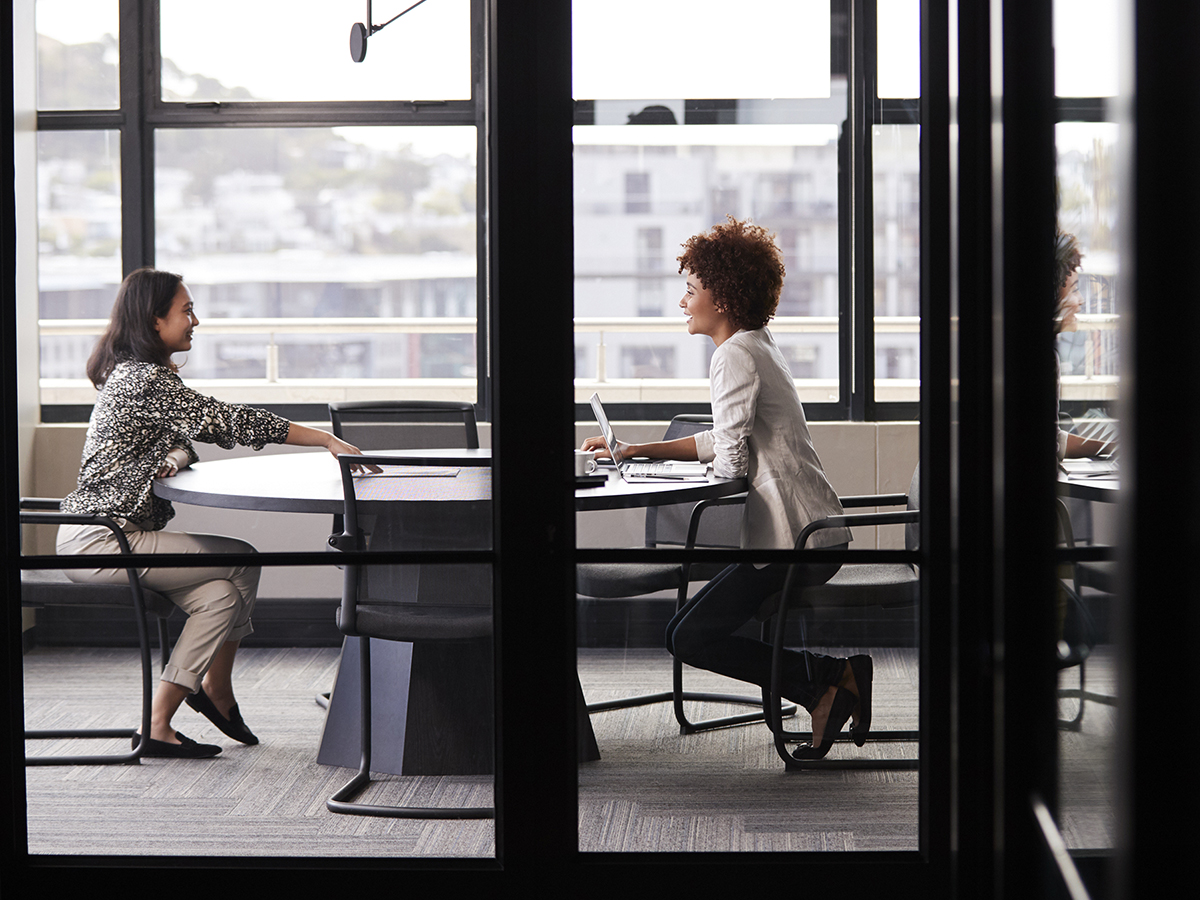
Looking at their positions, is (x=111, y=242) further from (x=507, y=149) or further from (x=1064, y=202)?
(x=1064, y=202)

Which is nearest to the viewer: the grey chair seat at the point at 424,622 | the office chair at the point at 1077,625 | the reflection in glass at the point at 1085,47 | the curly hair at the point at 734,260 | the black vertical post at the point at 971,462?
the reflection in glass at the point at 1085,47

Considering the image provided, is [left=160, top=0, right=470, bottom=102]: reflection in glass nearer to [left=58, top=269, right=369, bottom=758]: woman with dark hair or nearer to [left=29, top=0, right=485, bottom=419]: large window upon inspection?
[left=29, top=0, right=485, bottom=419]: large window

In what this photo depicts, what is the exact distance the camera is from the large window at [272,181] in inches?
83.2

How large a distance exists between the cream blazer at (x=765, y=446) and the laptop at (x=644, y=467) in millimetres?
31

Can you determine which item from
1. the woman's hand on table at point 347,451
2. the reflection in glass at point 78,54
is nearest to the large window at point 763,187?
the woman's hand on table at point 347,451

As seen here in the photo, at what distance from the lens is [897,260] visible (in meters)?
2.10

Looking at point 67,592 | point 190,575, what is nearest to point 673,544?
point 190,575

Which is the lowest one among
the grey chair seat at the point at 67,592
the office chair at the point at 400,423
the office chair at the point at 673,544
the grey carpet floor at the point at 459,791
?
the grey carpet floor at the point at 459,791

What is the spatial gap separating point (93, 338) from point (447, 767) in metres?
1.07

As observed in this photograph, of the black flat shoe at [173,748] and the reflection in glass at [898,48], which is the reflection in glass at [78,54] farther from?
the reflection in glass at [898,48]

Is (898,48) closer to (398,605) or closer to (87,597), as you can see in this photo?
(398,605)

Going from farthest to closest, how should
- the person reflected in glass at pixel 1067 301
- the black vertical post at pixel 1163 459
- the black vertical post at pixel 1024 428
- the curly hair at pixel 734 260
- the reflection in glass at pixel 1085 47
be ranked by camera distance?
the curly hair at pixel 734 260 → the black vertical post at pixel 1024 428 → the person reflected in glass at pixel 1067 301 → the reflection in glass at pixel 1085 47 → the black vertical post at pixel 1163 459

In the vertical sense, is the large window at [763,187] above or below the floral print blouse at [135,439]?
above

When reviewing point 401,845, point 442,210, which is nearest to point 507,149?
point 442,210
